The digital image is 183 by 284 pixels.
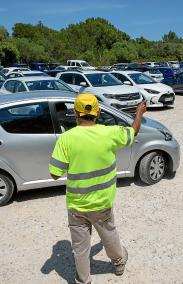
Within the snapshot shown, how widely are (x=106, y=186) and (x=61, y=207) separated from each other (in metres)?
2.33

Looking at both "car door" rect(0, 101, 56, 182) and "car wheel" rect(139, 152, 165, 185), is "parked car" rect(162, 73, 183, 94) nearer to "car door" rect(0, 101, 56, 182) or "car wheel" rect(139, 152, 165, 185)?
"car wheel" rect(139, 152, 165, 185)

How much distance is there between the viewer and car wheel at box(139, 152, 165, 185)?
6012 millimetres

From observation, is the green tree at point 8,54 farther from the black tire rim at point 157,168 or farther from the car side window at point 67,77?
the black tire rim at point 157,168

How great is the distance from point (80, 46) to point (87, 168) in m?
68.0

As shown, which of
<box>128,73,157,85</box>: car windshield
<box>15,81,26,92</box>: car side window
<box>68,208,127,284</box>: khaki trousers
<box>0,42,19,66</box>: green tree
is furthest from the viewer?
<box>0,42,19,66</box>: green tree

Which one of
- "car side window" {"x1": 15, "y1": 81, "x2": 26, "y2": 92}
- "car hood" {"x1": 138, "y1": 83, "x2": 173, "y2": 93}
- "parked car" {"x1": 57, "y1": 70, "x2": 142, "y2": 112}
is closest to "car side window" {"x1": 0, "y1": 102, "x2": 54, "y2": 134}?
"car side window" {"x1": 15, "y1": 81, "x2": 26, "y2": 92}

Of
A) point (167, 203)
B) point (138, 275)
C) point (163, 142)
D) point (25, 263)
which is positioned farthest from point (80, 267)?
point (163, 142)

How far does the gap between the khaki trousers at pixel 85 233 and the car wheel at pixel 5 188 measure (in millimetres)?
2303

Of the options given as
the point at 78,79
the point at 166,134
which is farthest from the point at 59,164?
the point at 78,79

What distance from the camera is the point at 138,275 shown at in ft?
12.3

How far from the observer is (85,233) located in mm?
3209

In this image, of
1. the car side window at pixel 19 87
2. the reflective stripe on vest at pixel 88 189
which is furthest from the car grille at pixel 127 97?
the reflective stripe on vest at pixel 88 189

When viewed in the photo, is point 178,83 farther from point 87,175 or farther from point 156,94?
point 87,175

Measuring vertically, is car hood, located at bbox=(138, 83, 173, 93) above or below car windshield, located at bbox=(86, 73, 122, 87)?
below
